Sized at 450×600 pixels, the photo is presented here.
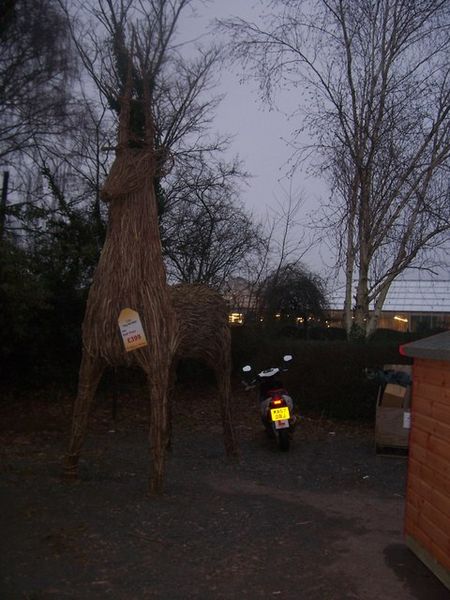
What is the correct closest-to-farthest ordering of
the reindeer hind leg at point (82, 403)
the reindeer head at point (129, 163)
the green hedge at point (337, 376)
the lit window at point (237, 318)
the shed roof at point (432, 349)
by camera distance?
1. the shed roof at point (432, 349)
2. the reindeer head at point (129, 163)
3. the reindeer hind leg at point (82, 403)
4. the green hedge at point (337, 376)
5. the lit window at point (237, 318)

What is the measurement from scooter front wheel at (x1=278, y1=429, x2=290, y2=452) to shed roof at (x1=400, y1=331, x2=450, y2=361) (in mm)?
4493

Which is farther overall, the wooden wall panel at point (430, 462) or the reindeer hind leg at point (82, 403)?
the reindeer hind leg at point (82, 403)

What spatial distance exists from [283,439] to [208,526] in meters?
3.83

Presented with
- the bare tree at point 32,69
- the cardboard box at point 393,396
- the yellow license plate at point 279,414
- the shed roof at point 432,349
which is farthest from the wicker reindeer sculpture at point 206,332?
the bare tree at point 32,69

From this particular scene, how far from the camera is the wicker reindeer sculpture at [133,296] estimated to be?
281 inches

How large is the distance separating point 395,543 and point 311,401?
7028 millimetres

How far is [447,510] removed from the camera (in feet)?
16.2

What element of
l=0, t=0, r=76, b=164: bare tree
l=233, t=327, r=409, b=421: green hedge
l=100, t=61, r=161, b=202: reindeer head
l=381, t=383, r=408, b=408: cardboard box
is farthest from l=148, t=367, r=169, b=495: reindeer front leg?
l=0, t=0, r=76, b=164: bare tree

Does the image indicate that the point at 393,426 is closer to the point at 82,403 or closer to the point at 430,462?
the point at 82,403

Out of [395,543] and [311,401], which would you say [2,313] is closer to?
[311,401]

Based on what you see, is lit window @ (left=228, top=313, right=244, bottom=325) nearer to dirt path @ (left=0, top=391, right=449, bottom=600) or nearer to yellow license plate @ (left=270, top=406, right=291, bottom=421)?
dirt path @ (left=0, top=391, right=449, bottom=600)

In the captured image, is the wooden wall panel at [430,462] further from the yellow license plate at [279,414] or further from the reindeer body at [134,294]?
the yellow license plate at [279,414]

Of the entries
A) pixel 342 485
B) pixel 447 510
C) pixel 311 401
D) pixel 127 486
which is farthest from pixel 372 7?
pixel 447 510

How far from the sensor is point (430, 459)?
5355mm
